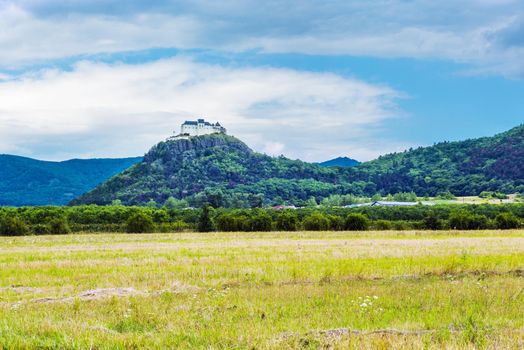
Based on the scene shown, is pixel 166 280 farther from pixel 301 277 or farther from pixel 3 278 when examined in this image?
pixel 3 278

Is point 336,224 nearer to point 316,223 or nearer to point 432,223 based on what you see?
point 316,223

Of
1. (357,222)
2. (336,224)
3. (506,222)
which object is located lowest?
(506,222)

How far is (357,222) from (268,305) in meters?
74.2

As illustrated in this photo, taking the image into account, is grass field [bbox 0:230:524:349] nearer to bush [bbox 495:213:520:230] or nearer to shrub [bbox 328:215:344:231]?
shrub [bbox 328:215:344:231]

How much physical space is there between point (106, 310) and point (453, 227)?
80509 mm

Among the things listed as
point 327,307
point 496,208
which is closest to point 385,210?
point 496,208

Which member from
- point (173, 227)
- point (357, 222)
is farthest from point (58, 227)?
point (357, 222)

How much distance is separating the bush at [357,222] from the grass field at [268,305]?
58814 mm

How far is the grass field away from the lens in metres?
11.4

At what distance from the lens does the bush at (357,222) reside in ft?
290

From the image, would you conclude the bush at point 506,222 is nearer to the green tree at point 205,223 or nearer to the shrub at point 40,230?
the green tree at point 205,223

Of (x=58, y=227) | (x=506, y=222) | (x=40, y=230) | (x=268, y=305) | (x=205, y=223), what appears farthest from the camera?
(x=205, y=223)

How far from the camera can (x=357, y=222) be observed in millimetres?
88625

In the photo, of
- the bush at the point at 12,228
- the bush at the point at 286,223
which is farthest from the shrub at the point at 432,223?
the bush at the point at 12,228
